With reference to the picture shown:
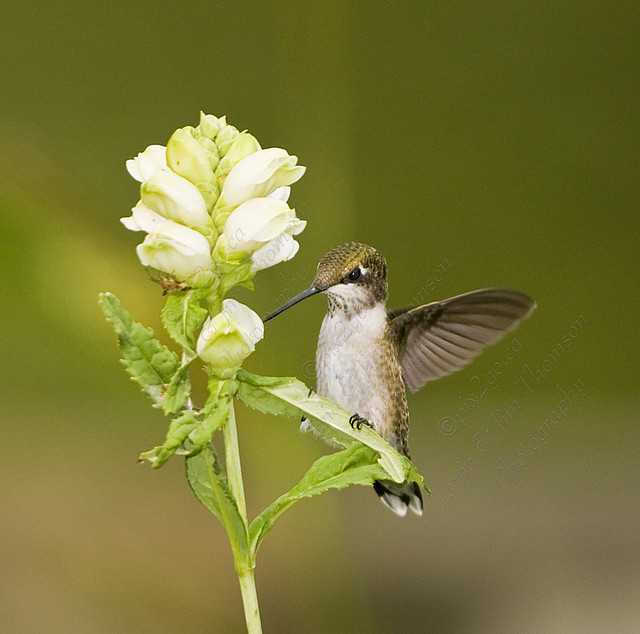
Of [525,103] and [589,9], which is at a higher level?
[589,9]

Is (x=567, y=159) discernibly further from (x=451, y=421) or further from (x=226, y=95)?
(x=226, y=95)

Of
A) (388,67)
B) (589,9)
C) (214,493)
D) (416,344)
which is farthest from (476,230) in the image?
(214,493)

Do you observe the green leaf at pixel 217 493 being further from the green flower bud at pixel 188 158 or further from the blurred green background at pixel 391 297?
the blurred green background at pixel 391 297

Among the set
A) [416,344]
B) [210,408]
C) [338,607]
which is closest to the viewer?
[210,408]

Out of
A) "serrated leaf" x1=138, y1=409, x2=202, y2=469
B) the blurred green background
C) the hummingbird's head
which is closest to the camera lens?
"serrated leaf" x1=138, y1=409, x2=202, y2=469

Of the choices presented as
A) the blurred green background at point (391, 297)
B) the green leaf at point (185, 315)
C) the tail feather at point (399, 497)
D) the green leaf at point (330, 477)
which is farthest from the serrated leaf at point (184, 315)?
the blurred green background at point (391, 297)

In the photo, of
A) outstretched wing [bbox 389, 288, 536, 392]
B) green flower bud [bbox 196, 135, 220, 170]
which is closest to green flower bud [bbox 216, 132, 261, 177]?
green flower bud [bbox 196, 135, 220, 170]

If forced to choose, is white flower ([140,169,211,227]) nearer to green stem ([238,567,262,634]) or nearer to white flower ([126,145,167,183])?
white flower ([126,145,167,183])
